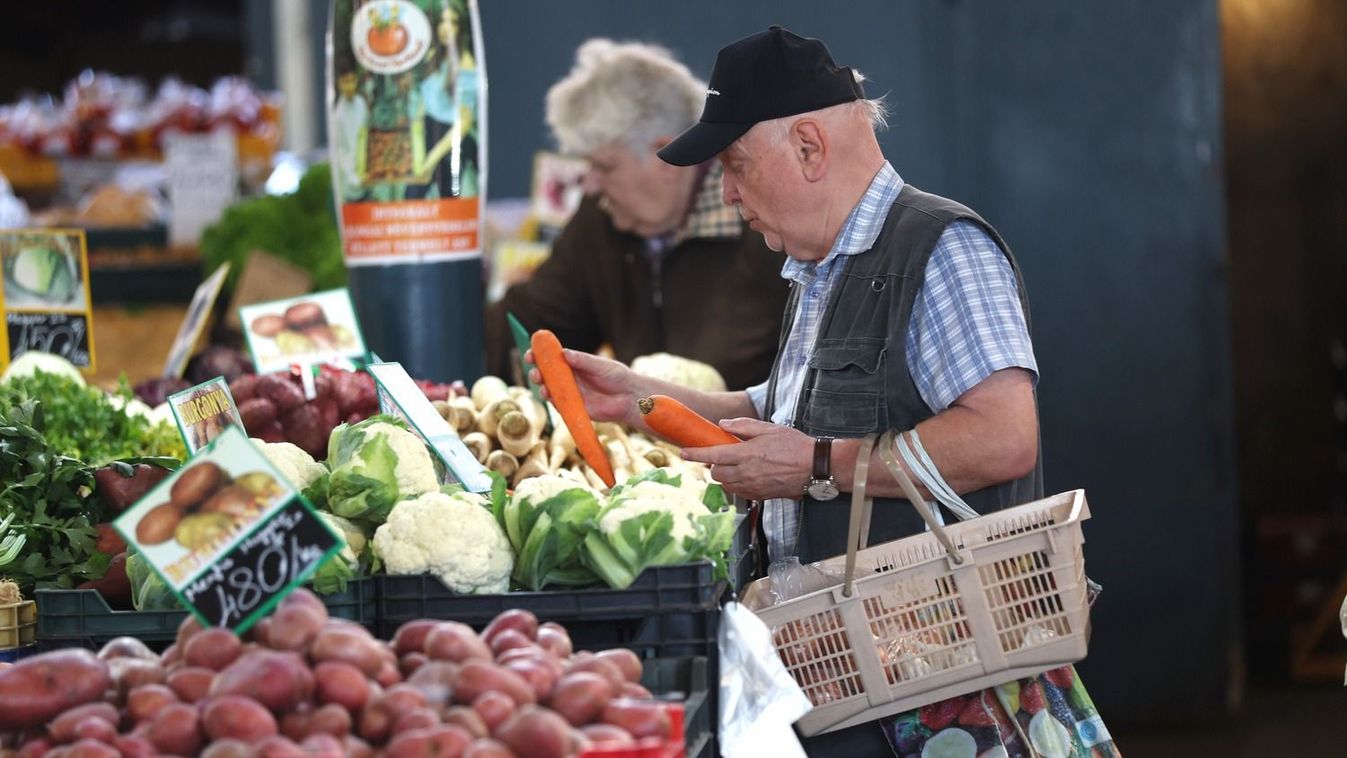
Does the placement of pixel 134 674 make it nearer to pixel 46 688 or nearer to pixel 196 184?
pixel 46 688

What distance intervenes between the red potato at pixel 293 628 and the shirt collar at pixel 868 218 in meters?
1.22

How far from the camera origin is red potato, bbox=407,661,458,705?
1.68 m

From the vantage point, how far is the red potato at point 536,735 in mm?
1582

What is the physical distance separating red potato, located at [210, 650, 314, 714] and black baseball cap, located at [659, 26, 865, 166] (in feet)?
4.20

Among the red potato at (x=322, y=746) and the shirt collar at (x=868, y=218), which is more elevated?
the shirt collar at (x=868, y=218)

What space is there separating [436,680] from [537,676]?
0.11 meters

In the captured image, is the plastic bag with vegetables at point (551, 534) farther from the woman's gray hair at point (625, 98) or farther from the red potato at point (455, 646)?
the woman's gray hair at point (625, 98)

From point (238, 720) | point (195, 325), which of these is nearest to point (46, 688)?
point (238, 720)

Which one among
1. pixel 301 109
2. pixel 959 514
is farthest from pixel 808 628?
pixel 301 109

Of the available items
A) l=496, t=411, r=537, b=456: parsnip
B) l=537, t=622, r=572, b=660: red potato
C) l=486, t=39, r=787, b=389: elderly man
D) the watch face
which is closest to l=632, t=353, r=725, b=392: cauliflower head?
l=486, t=39, r=787, b=389: elderly man

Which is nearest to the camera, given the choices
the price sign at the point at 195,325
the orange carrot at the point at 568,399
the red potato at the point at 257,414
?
the orange carrot at the point at 568,399

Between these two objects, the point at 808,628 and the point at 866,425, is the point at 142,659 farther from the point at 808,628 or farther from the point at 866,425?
the point at 866,425

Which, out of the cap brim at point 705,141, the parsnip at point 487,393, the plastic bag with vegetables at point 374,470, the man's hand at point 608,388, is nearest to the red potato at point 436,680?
the plastic bag with vegetables at point 374,470

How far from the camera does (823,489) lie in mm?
2535
